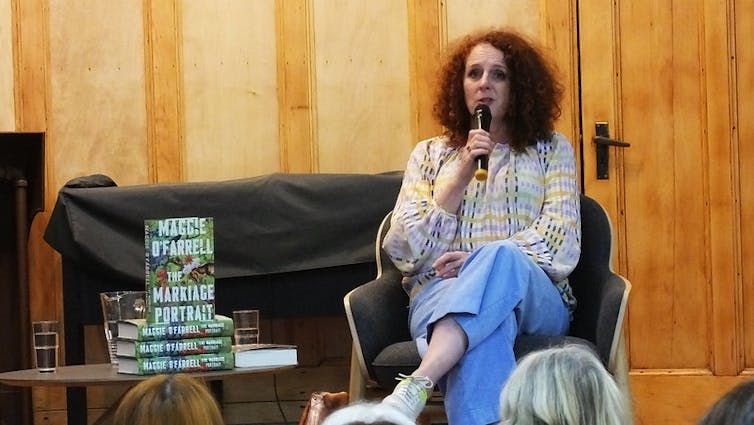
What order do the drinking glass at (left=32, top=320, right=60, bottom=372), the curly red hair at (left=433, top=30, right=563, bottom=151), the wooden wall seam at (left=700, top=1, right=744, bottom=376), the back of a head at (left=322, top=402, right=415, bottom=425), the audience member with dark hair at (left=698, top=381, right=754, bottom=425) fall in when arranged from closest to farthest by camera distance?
the audience member with dark hair at (left=698, top=381, right=754, bottom=425) → the back of a head at (left=322, top=402, right=415, bottom=425) → the drinking glass at (left=32, top=320, right=60, bottom=372) → the curly red hair at (left=433, top=30, right=563, bottom=151) → the wooden wall seam at (left=700, top=1, right=744, bottom=376)

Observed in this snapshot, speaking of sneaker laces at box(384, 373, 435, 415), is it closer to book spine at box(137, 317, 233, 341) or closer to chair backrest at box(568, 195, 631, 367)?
book spine at box(137, 317, 233, 341)

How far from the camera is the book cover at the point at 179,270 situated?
2.19 m

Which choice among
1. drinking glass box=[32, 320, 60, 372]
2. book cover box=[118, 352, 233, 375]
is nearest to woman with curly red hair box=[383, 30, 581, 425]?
book cover box=[118, 352, 233, 375]

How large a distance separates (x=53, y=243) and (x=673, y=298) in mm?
2014

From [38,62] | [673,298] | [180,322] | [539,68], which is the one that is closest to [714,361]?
[673,298]

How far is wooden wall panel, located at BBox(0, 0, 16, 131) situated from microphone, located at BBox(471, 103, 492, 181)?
68.0 inches

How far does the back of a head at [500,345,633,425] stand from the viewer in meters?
1.20

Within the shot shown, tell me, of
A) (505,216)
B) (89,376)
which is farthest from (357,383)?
(89,376)

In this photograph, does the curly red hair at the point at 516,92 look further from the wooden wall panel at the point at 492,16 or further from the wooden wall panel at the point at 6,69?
the wooden wall panel at the point at 6,69

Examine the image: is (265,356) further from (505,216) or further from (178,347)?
(505,216)

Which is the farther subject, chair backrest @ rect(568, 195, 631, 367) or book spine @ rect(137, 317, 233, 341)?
chair backrest @ rect(568, 195, 631, 367)

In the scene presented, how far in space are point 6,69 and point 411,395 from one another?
2.24 m

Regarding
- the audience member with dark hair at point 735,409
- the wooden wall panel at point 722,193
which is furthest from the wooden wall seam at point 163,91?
the audience member with dark hair at point 735,409

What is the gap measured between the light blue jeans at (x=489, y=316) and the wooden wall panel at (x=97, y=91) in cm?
163
